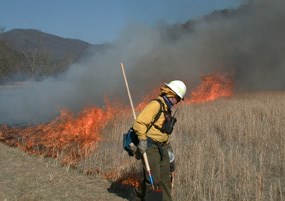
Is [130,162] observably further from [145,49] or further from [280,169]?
[145,49]

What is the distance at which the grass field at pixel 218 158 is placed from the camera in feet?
23.9

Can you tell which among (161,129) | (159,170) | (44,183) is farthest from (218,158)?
(44,183)

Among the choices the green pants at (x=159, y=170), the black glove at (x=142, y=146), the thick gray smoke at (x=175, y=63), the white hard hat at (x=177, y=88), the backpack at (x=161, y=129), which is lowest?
the green pants at (x=159, y=170)

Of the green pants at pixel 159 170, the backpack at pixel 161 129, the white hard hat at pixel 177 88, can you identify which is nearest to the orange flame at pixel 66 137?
the green pants at pixel 159 170

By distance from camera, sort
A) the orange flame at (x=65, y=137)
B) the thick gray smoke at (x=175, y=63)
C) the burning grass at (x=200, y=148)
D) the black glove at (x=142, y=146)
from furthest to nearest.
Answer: the thick gray smoke at (x=175, y=63) < the orange flame at (x=65, y=137) < the burning grass at (x=200, y=148) < the black glove at (x=142, y=146)

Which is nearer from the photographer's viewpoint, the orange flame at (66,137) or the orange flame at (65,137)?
the orange flame at (66,137)

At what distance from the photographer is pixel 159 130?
6.32 meters

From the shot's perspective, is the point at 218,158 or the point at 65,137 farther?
the point at 65,137

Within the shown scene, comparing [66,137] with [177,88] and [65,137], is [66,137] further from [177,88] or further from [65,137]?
[177,88]

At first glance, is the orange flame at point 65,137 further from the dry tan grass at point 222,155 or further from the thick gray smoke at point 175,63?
the thick gray smoke at point 175,63

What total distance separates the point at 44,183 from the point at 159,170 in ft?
8.19

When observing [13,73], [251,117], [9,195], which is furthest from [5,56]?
[9,195]

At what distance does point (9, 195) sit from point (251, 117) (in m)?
8.20

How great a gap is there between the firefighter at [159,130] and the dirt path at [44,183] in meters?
1.42
